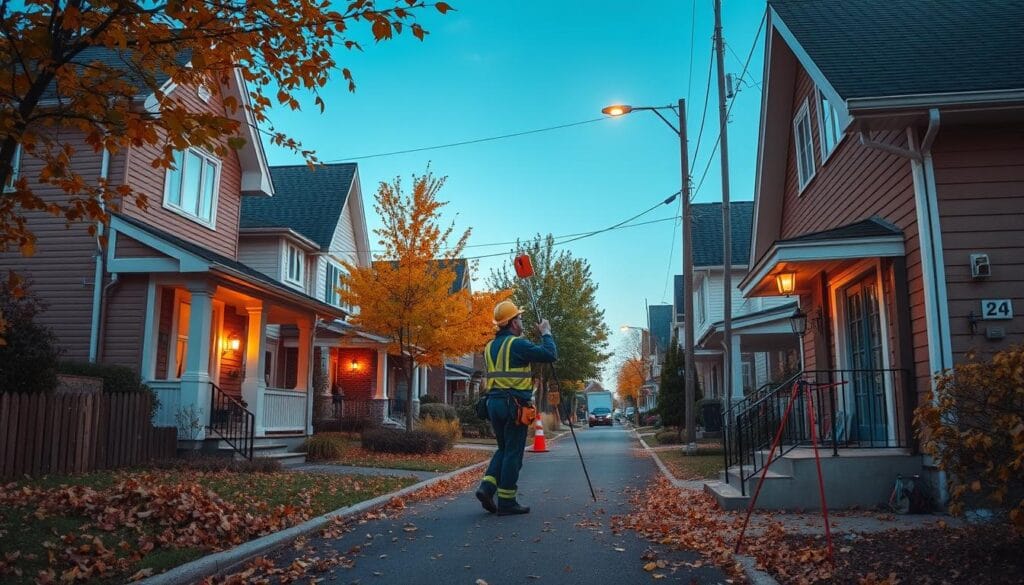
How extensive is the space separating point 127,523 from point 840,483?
713 centimetres

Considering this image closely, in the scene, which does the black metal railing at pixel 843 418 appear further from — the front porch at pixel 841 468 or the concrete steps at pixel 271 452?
the concrete steps at pixel 271 452

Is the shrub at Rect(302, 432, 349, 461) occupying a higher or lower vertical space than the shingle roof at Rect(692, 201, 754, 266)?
lower

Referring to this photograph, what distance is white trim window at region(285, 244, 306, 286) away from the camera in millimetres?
23984

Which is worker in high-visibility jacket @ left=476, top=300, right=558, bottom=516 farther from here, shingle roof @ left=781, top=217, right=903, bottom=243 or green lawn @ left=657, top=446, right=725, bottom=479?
green lawn @ left=657, top=446, right=725, bottom=479


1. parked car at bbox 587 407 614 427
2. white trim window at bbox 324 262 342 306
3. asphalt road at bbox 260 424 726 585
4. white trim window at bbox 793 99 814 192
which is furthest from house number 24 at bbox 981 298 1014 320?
parked car at bbox 587 407 614 427

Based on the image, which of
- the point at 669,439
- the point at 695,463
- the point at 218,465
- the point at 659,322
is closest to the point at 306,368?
the point at 218,465

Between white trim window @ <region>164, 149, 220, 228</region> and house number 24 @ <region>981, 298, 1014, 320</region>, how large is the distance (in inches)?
556

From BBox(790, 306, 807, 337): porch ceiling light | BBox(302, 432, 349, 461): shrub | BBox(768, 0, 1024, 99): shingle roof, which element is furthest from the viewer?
BBox(302, 432, 349, 461): shrub

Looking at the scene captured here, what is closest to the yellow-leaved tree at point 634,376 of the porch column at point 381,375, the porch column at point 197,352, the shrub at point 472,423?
the shrub at point 472,423

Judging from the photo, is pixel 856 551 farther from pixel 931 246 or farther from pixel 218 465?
pixel 218 465

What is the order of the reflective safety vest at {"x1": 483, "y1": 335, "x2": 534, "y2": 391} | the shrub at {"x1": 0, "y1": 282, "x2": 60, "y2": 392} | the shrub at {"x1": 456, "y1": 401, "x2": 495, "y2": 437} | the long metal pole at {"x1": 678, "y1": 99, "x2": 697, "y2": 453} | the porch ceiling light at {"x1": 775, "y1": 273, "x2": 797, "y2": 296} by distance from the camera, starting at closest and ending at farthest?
the reflective safety vest at {"x1": 483, "y1": 335, "x2": 534, "y2": 391} < the shrub at {"x1": 0, "y1": 282, "x2": 60, "y2": 392} < the porch ceiling light at {"x1": 775, "y1": 273, "x2": 797, "y2": 296} < the long metal pole at {"x1": 678, "y1": 99, "x2": 697, "y2": 453} < the shrub at {"x1": 456, "y1": 401, "x2": 495, "y2": 437}

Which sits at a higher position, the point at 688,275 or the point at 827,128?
the point at 827,128

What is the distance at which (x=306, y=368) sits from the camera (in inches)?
725

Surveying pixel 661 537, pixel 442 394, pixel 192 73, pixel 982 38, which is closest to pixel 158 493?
pixel 192 73
